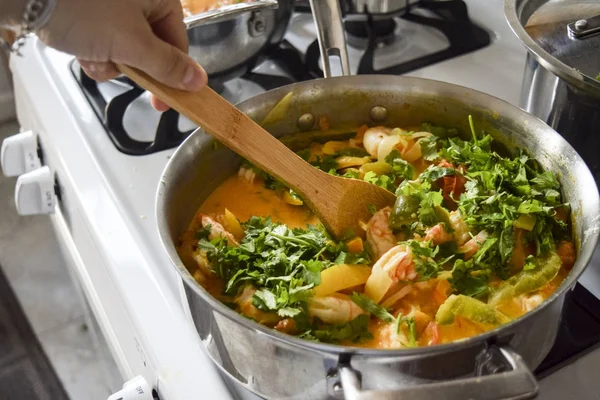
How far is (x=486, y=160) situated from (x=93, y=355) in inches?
57.4

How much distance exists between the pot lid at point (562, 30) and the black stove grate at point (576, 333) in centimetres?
30

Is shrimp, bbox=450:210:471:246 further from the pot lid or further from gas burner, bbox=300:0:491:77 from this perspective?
gas burner, bbox=300:0:491:77

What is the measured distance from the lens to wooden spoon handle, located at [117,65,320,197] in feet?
2.52

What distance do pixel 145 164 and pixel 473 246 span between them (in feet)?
1.76

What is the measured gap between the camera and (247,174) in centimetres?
102

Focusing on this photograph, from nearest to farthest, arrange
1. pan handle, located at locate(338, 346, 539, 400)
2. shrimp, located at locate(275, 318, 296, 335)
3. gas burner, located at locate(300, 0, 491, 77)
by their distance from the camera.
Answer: pan handle, located at locate(338, 346, 539, 400) → shrimp, located at locate(275, 318, 296, 335) → gas burner, located at locate(300, 0, 491, 77)

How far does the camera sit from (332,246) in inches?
34.0

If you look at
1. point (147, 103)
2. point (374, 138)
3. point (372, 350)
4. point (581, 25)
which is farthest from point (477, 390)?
point (147, 103)


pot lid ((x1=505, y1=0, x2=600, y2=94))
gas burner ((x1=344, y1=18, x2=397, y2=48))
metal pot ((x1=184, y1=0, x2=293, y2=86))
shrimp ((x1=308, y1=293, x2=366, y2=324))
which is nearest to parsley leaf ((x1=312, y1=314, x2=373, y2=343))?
shrimp ((x1=308, y1=293, x2=366, y2=324))

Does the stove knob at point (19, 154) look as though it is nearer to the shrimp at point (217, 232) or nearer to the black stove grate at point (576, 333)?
the shrimp at point (217, 232)

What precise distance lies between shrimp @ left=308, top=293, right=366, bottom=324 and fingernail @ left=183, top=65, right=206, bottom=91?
0.28m

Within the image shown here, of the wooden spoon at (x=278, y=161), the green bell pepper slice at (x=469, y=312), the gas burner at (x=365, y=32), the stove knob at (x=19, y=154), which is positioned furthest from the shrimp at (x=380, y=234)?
the stove knob at (x=19, y=154)

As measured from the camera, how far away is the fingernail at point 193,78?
75cm

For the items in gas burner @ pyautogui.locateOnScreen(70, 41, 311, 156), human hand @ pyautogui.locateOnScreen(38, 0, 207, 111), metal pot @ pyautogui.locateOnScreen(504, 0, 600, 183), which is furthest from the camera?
gas burner @ pyautogui.locateOnScreen(70, 41, 311, 156)
